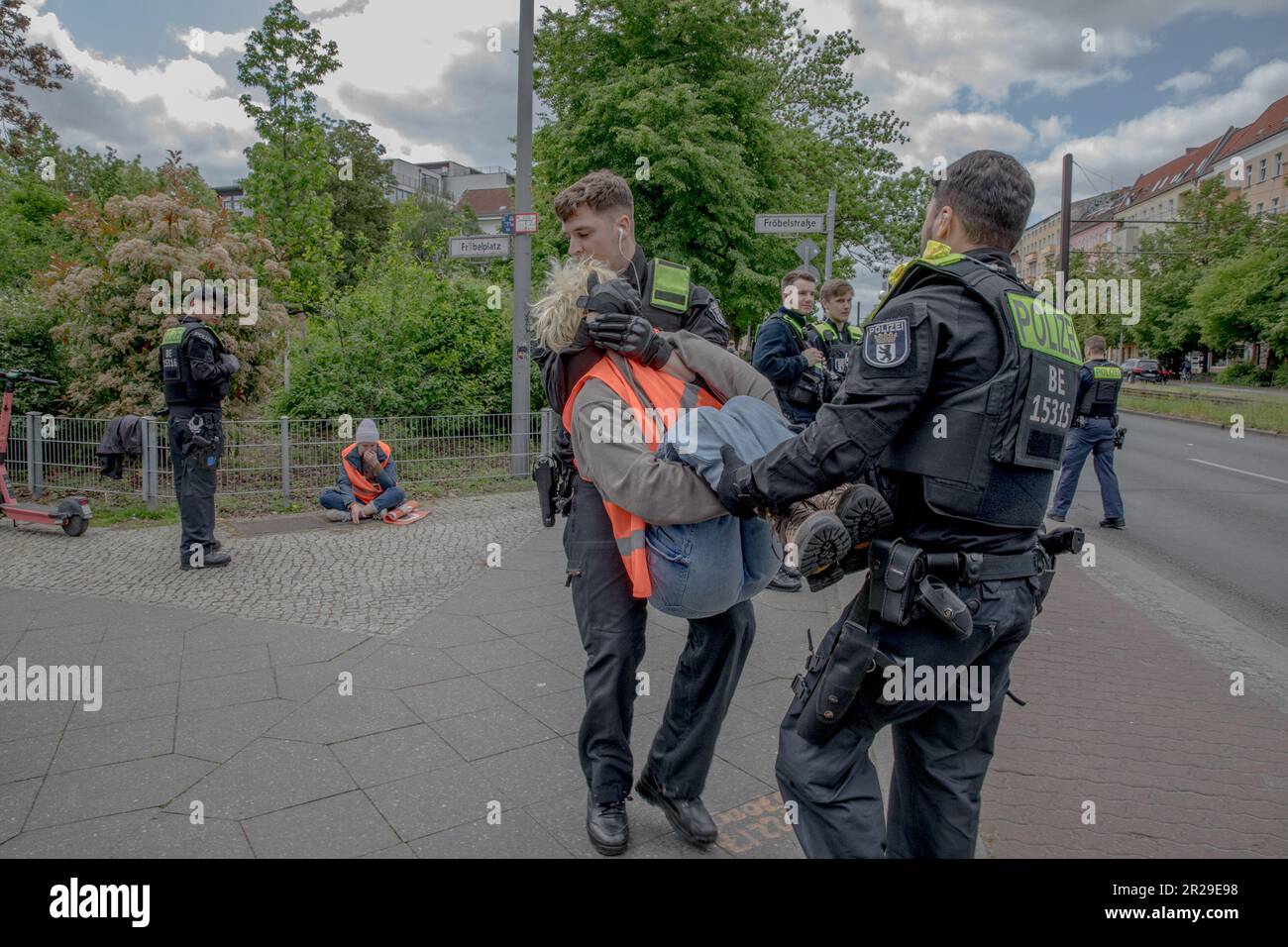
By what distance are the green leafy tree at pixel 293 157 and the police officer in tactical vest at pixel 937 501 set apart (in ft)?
45.3

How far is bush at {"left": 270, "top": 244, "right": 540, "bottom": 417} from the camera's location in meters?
11.2

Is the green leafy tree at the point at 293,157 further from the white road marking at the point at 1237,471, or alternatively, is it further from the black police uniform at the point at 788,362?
the white road marking at the point at 1237,471

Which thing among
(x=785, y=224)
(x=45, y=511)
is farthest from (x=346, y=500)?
(x=785, y=224)

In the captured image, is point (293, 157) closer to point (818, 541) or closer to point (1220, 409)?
point (818, 541)

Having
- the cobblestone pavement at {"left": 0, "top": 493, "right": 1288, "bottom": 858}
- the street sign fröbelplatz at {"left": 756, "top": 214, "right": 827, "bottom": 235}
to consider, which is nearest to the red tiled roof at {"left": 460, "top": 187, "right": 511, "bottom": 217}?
the street sign fröbelplatz at {"left": 756, "top": 214, "right": 827, "bottom": 235}

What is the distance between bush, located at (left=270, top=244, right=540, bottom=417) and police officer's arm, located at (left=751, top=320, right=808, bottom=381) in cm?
642

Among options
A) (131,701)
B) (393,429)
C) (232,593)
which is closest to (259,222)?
(393,429)

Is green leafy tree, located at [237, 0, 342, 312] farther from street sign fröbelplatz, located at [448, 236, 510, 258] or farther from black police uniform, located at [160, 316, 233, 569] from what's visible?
black police uniform, located at [160, 316, 233, 569]

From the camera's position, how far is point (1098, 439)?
9.27 metres

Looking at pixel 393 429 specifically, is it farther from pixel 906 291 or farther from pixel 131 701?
pixel 906 291

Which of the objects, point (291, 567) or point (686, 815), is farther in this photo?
point (291, 567)

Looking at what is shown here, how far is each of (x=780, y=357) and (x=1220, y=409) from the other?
24.8 meters

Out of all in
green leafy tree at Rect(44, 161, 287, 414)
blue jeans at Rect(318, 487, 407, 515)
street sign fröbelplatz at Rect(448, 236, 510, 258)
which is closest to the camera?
blue jeans at Rect(318, 487, 407, 515)
